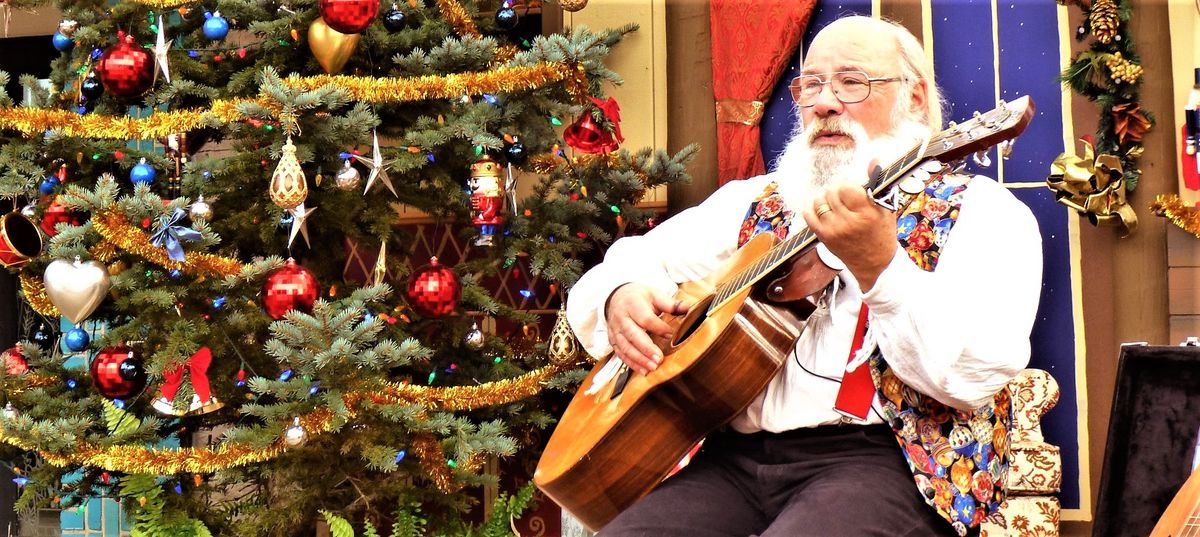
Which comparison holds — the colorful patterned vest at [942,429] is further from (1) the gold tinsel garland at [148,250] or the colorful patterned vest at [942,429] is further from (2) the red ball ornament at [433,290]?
(1) the gold tinsel garland at [148,250]

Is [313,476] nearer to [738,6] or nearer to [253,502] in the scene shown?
[253,502]

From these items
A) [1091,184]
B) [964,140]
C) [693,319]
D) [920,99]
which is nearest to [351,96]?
[693,319]

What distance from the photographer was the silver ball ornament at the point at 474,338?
3.59m

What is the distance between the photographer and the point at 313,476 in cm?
345

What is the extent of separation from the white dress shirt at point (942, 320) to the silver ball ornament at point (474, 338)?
878mm

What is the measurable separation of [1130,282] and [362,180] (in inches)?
94.4

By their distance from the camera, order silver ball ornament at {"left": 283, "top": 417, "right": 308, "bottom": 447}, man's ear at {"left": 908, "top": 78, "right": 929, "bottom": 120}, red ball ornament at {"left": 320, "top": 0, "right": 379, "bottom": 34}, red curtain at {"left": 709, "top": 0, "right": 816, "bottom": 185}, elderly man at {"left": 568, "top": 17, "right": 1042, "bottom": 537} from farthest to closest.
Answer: red curtain at {"left": 709, "top": 0, "right": 816, "bottom": 185}
red ball ornament at {"left": 320, "top": 0, "right": 379, "bottom": 34}
silver ball ornament at {"left": 283, "top": 417, "right": 308, "bottom": 447}
man's ear at {"left": 908, "top": 78, "right": 929, "bottom": 120}
elderly man at {"left": 568, "top": 17, "right": 1042, "bottom": 537}

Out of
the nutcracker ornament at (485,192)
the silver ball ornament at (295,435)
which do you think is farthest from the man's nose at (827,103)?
the silver ball ornament at (295,435)

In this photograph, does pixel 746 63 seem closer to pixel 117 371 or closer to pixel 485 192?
pixel 485 192

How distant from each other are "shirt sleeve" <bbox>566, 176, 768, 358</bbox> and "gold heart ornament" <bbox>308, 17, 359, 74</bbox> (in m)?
1.01

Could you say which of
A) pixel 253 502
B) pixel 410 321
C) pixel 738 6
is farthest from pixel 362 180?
pixel 738 6

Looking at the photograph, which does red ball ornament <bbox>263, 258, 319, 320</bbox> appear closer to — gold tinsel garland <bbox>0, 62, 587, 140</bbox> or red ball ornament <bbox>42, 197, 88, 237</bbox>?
gold tinsel garland <bbox>0, 62, 587, 140</bbox>

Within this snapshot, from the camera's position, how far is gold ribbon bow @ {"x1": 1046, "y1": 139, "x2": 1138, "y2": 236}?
3.58m

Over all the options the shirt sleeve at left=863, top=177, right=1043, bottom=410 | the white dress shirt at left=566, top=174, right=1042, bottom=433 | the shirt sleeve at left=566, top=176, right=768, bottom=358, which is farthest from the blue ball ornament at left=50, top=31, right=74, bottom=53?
the shirt sleeve at left=863, top=177, right=1043, bottom=410
